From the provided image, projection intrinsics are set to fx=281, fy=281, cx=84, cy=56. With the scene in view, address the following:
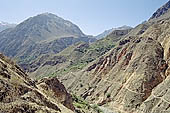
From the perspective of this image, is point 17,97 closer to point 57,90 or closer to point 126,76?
point 57,90

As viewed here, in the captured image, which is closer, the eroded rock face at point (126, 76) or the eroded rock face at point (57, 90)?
the eroded rock face at point (57, 90)

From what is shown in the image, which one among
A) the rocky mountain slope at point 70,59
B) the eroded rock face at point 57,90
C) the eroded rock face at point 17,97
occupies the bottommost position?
the rocky mountain slope at point 70,59

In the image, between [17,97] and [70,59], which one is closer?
[17,97]

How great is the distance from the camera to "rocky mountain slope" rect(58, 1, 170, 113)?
65250 mm

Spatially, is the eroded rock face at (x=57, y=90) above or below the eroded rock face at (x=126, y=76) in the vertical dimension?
above

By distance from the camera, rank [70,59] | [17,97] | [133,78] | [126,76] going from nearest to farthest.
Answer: [17,97], [133,78], [126,76], [70,59]

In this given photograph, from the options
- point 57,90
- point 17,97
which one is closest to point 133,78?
point 57,90

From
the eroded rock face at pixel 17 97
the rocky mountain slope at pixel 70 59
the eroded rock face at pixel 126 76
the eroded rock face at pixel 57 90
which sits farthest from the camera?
the rocky mountain slope at pixel 70 59

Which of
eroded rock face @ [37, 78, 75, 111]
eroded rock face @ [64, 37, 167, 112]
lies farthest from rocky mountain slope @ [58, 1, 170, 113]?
eroded rock face @ [37, 78, 75, 111]

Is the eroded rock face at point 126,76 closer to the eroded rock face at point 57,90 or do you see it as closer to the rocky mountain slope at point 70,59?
the eroded rock face at point 57,90

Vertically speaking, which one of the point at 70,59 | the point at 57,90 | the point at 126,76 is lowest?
the point at 70,59

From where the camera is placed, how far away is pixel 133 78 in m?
76.7

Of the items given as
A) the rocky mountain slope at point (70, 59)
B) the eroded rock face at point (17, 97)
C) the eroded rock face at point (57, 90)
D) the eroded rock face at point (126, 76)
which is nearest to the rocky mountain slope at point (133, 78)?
the eroded rock face at point (126, 76)

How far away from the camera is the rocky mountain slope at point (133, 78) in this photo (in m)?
65.2
